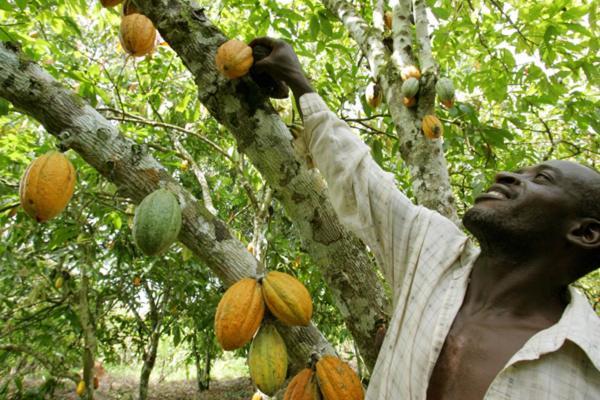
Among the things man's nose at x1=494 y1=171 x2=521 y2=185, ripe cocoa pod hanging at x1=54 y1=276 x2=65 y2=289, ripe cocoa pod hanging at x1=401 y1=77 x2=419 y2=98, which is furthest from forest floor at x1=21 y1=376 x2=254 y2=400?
man's nose at x1=494 y1=171 x2=521 y2=185

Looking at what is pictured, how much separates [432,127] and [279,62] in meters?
1.33

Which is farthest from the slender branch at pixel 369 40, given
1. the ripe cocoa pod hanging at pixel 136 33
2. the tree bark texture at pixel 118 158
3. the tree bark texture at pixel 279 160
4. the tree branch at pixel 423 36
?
the tree bark texture at pixel 118 158

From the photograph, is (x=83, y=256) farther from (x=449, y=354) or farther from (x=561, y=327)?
(x=561, y=327)

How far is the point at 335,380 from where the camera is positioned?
1.22 m

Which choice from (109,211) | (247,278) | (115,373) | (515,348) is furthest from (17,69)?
(115,373)

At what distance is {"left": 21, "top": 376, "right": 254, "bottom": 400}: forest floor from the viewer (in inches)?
324

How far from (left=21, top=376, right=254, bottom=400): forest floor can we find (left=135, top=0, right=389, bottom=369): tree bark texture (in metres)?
7.60

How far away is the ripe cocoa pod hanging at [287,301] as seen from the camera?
1.21 m

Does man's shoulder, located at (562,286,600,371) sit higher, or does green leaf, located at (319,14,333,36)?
green leaf, located at (319,14,333,36)

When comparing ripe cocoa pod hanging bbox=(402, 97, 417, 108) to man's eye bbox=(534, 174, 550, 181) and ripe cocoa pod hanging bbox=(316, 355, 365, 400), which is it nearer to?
man's eye bbox=(534, 174, 550, 181)

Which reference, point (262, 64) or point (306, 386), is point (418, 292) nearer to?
point (306, 386)

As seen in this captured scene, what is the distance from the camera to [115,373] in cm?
1310

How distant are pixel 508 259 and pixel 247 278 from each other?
796 millimetres

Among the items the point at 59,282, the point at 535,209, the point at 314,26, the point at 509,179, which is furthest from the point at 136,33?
the point at 59,282
